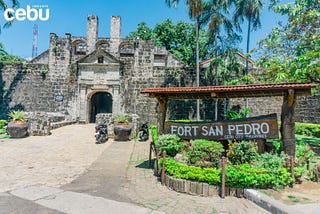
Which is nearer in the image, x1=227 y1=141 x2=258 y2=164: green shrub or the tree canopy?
x1=227 y1=141 x2=258 y2=164: green shrub

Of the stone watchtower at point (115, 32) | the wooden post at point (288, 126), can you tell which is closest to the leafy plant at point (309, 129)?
the wooden post at point (288, 126)

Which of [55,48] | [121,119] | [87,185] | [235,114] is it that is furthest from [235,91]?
[55,48]

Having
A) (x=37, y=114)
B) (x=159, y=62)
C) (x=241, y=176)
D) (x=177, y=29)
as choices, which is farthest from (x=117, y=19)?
(x=241, y=176)

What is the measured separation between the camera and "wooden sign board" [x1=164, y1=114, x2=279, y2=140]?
19.8 ft

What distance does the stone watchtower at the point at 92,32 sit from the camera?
89.9 ft

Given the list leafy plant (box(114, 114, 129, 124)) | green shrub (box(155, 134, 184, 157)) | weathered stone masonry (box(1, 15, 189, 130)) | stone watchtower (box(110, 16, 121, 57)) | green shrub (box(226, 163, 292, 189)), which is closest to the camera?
green shrub (box(226, 163, 292, 189))

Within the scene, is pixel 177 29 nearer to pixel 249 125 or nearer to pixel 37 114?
pixel 37 114

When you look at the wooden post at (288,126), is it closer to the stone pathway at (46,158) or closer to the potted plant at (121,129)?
the stone pathway at (46,158)

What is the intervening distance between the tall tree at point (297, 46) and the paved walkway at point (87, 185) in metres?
6.24

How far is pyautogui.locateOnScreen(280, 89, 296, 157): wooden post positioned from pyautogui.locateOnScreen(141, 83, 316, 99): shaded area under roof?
218mm

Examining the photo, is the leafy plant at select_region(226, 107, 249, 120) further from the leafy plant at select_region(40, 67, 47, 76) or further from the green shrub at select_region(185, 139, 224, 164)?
the leafy plant at select_region(40, 67, 47, 76)

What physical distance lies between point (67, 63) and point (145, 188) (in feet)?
53.1

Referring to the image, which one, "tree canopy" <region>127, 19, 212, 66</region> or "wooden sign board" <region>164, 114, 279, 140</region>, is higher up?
"tree canopy" <region>127, 19, 212, 66</region>

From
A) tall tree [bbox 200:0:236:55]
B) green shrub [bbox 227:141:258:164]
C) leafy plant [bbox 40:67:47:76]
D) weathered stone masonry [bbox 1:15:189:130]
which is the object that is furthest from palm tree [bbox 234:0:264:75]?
leafy plant [bbox 40:67:47:76]
